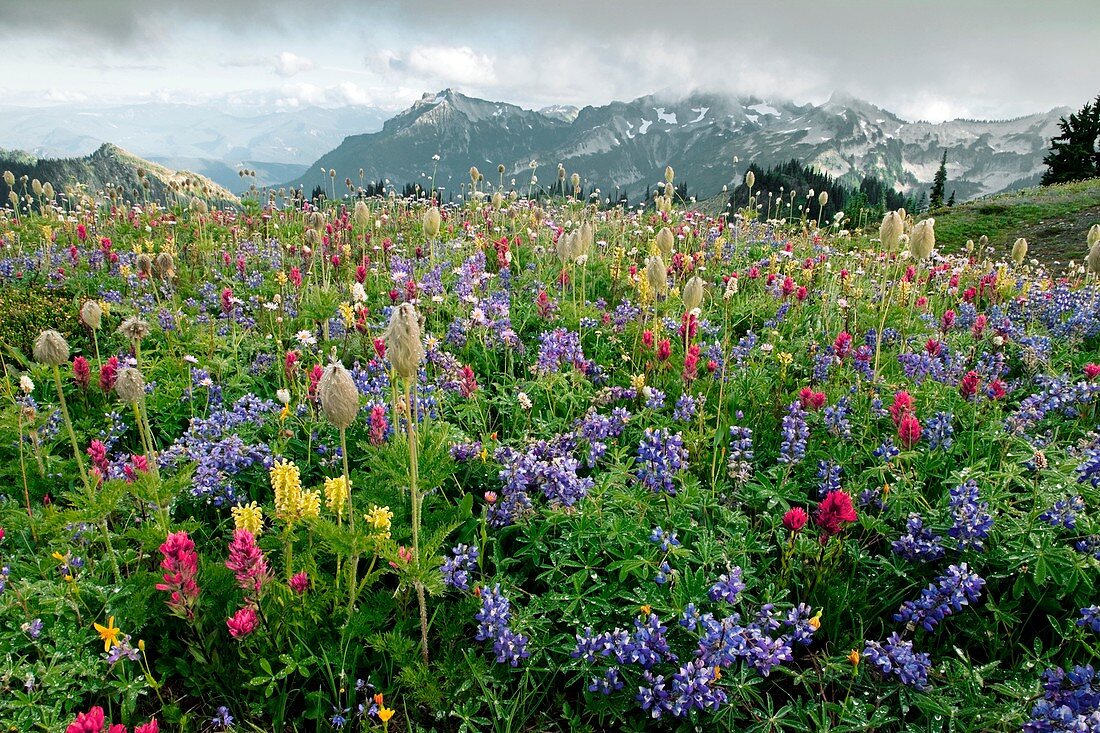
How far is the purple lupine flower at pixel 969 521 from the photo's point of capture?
99.3 inches

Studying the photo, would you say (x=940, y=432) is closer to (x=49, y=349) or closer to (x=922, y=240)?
(x=922, y=240)

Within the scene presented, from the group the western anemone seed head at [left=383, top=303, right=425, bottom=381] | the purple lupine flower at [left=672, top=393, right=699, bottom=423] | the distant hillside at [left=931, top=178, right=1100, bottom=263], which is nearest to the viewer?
the western anemone seed head at [left=383, top=303, right=425, bottom=381]

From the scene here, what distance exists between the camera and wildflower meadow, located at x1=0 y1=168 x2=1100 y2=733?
87.7 inches

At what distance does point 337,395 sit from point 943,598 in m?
2.59

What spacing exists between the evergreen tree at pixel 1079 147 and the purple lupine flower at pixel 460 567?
61.3 metres

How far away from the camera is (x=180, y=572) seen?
2219 mm

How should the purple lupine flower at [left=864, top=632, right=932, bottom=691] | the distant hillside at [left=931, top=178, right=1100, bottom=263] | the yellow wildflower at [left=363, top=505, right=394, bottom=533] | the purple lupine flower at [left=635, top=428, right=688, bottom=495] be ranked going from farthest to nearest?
the distant hillside at [left=931, top=178, right=1100, bottom=263], the purple lupine flower at [left=635, top=428, right=688, bottom=495], the yellow wildflower at [left=363, top=505, right=394, bottom=533], the purple lupine flower at [left=864, top=632, right=932, bottom=691]

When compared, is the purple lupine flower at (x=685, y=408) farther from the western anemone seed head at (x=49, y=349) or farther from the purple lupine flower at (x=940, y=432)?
the western anemone seed head at (x=49, y=349)

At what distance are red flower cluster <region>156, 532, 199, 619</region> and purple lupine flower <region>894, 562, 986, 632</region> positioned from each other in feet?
9.34

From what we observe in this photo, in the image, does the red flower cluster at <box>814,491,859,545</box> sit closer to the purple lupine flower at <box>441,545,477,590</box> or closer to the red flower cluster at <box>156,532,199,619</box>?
the purple lupine flower at <box>441,545,477,590</box>

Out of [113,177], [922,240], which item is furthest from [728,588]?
[113,177]

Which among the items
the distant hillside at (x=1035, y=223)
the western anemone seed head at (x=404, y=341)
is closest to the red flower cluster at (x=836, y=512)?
the western anemone seed head at (x=404, y=341)

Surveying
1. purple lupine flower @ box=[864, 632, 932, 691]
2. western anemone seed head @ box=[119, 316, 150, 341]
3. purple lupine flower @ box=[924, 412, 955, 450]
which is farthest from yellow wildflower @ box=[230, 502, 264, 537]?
purple lupine flower @ box=[924, 412, 955, 450]

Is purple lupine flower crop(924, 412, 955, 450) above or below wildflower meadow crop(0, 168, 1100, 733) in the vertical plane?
above
